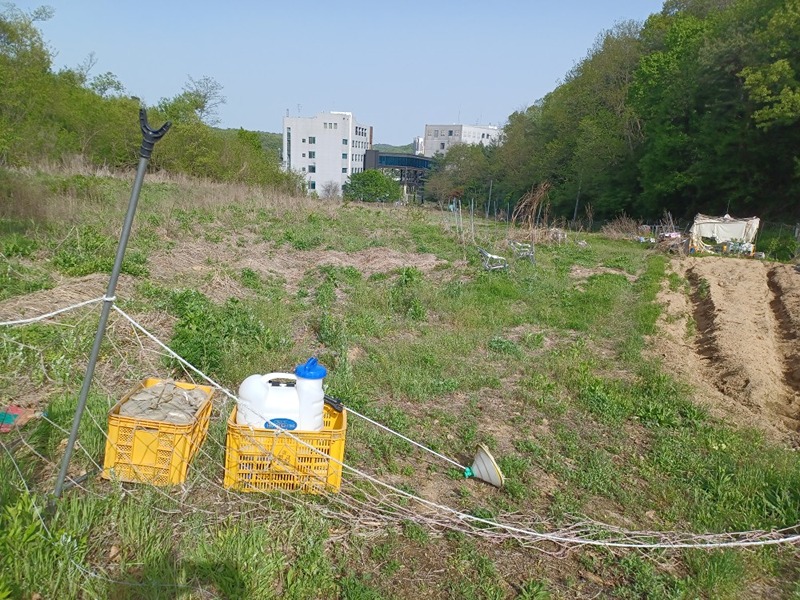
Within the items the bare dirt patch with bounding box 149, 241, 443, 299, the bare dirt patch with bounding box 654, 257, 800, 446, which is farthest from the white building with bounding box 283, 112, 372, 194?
the bare dirt patch with bounding box 654, 257, 800, 446

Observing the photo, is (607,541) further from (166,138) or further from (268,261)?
(166,138)

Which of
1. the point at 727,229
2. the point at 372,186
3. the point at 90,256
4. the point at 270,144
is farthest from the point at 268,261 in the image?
the point at 270,144

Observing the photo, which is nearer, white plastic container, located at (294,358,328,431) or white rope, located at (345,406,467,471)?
white plastic container, located at (294,358,328,431)

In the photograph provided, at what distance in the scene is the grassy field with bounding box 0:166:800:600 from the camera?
2.81 m

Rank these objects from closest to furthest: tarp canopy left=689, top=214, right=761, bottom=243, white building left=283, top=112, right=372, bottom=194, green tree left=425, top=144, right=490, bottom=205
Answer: tarp canopy left=689, top=214, right=761, bottom=243
green tree left=425, top=144, right=490, bottom=205
white building left=283, top=112, right=372, bottom=194

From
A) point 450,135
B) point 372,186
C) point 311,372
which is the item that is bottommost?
point 311,372

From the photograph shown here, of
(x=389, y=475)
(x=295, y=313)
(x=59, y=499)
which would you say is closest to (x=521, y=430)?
(x=389, y=475)

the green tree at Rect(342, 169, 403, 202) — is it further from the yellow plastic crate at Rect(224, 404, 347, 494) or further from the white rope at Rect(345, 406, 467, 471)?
the yellow plastic crate at Rect(224, 404, 347, 494)

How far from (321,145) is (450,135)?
4695cm

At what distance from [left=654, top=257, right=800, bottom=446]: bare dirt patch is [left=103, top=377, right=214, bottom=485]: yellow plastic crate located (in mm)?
4794

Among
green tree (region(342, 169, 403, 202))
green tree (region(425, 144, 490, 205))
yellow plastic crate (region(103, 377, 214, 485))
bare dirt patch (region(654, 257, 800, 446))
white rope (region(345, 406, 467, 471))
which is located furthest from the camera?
green tree (region(342, 169, 403, 202))

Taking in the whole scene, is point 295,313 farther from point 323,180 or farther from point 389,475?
point 323,180

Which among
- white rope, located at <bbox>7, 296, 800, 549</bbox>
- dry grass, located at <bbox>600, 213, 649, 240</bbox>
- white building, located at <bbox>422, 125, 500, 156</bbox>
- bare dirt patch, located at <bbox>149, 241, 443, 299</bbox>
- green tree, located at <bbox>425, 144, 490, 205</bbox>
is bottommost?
white rope, located at <bbox>7, 296, 800, 549</bbox>

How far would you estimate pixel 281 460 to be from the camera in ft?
10.7
